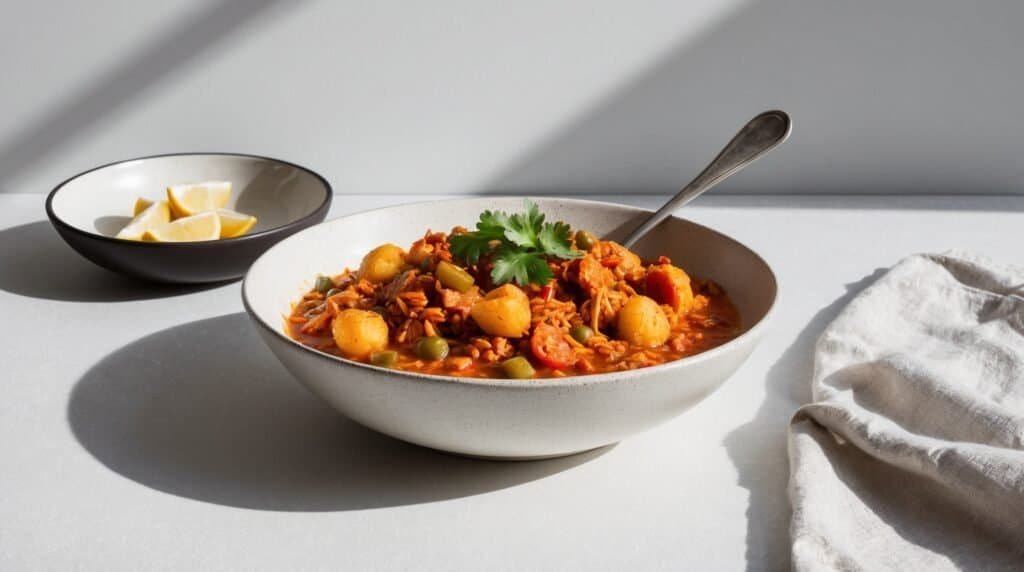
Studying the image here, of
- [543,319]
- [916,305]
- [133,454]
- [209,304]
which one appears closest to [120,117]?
[209,304]

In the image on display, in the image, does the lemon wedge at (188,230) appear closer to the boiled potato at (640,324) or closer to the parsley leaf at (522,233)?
the parsley leaf at (522,233)

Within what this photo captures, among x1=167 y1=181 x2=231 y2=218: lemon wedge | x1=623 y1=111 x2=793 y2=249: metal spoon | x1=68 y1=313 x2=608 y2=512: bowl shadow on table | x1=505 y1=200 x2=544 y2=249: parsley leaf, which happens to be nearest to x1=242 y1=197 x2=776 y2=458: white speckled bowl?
x1=68 y1=313 x2=608 y2=512: bowl shadow on table

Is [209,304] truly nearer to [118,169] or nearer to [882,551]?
[118,169]

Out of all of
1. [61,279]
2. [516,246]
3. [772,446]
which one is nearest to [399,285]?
[516,246]

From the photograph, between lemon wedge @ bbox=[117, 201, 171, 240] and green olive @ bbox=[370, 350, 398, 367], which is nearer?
green olive @ bbox=[370, 350, 398, 367]

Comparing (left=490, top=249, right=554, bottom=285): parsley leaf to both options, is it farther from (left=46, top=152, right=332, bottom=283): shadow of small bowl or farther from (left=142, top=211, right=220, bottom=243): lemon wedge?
(left=142, top=211, right=220, bottom=243): lemon wedge

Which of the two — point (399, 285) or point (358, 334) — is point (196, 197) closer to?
point (399, 285)
